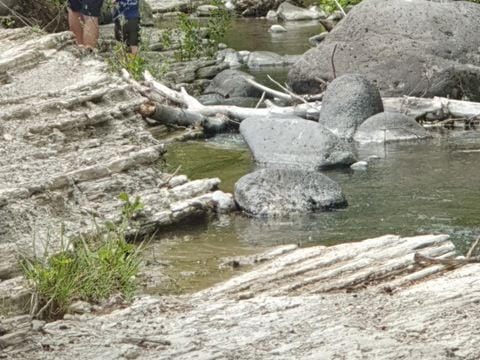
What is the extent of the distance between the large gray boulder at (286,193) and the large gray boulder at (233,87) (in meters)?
5.59

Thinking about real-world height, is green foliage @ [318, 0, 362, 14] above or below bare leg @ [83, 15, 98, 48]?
below

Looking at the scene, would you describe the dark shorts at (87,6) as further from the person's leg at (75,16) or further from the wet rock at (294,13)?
the wet rock at (294,13)

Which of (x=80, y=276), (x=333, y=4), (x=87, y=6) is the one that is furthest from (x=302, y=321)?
(x=333, y=4)

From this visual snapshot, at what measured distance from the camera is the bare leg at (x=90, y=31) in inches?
444

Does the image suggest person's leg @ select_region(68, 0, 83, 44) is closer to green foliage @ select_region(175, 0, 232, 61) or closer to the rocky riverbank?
the rocky riverbank

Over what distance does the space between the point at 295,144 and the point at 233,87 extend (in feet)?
12.8

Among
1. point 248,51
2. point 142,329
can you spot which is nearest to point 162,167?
point 142,329

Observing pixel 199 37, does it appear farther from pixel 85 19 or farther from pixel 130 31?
pixel 85 19

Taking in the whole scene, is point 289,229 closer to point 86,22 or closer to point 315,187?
point 315,187

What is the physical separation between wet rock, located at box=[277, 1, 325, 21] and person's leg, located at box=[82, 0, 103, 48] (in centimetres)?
1320

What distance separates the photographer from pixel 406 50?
14.1m

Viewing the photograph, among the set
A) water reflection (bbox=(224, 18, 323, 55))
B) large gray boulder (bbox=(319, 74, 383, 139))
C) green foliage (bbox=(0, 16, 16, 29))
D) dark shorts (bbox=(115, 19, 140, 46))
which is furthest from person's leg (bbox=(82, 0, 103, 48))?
water reflection (bbox=(224, 18, 323, 55))

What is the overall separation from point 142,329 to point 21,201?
108 inches

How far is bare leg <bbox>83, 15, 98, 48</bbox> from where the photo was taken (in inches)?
444
